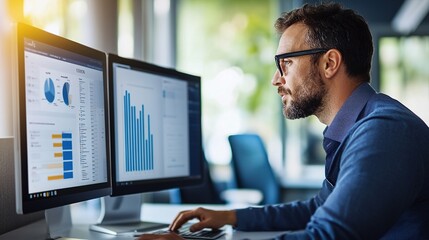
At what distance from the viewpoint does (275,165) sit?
4.77 m

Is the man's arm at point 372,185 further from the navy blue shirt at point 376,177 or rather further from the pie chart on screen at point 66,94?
the pie chart on screen at point 66,94

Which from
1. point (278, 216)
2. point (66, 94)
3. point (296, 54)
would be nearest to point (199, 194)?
point (278, 216)

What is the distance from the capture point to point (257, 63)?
4.75 meters

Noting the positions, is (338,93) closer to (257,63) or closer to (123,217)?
(123,217)

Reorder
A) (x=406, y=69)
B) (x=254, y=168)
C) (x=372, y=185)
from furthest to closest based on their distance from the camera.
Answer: (x=406, y=69), (x=254, y=168), (x=372, y=185)

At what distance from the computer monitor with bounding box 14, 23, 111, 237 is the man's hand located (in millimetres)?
217

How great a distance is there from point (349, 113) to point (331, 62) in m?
0.16

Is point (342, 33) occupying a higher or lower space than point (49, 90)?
higher

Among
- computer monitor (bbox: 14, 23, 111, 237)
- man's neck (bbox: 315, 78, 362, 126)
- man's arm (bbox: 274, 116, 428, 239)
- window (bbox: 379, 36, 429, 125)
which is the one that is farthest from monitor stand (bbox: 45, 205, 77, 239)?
window (bbox: 379, 36, 429, 125)

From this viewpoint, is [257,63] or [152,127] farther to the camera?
[257,63]

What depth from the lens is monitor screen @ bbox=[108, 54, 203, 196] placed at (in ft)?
5.03

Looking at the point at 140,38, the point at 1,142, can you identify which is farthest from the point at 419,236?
the point at 140,38

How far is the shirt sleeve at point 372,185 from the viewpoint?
3.27 ft

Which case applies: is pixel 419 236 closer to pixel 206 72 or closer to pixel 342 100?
pixel 342 100
